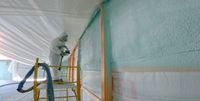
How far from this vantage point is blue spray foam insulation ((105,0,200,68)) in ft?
1.84

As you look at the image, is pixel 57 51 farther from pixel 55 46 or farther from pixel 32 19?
pixel 32 19

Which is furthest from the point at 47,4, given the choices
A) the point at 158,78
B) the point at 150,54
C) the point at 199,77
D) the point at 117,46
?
the point at 199,77

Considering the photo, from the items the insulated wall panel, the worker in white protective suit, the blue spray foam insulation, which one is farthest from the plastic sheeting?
the insulated wall panel

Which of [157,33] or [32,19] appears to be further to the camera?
[32,19]

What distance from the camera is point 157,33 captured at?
759mm

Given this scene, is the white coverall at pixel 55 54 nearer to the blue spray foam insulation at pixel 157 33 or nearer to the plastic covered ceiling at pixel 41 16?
the plastic covered ceiling at pixel 41 16

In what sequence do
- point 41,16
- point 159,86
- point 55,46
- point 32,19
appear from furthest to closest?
point 55,46 < point 32,19 < point 41,16 < point 159,86

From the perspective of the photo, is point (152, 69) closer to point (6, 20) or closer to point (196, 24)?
point (196, 24)

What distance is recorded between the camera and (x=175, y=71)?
63 cm

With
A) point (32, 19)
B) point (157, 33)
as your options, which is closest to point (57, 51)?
point (32, 19)

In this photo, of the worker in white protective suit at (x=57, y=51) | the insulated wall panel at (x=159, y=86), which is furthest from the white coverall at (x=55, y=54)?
the insulated wall panel at (x=159, y=86)

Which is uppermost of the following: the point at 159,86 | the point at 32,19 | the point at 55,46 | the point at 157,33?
the point at 32,19

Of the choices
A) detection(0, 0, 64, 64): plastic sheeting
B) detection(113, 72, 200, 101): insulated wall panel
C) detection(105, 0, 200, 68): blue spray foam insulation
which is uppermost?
detection(0, 0, 64, 64): plastic sheeting

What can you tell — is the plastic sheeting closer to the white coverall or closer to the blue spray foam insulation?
the white coverall
